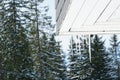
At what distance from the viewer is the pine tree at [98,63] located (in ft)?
148

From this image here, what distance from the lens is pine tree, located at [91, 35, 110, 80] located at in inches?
1781

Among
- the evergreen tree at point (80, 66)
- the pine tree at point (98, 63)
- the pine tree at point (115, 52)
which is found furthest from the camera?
the pine tree at point (115, 52)

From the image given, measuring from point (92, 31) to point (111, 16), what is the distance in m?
0.80

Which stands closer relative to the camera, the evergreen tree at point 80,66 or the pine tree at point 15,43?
the pine tree at point 15,43

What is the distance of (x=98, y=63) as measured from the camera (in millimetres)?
45438

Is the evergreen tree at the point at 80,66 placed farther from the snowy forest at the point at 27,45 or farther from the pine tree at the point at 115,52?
the pine tree at the point at 115,52

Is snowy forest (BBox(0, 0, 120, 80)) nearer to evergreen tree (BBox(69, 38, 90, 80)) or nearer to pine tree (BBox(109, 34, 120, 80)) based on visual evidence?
evergreen tree (BBox(69, 38, 90, 80))

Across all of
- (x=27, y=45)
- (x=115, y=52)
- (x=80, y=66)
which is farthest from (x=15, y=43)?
(x=115, y=52)

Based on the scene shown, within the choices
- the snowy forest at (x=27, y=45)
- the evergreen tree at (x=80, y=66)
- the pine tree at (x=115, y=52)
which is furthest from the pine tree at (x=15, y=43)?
the pine tree at (x=115, y=52)

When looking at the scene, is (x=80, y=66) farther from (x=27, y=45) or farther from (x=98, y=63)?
(x=27, y=45)

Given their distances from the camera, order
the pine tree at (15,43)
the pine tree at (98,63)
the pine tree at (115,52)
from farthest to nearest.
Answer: the pine tree at (115,52)
the pine tree at (98,63)
the pine tree at (15,43)

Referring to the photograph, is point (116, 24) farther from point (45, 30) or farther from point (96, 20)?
point (45, 30)

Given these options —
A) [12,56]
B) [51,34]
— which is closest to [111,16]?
[12,56]

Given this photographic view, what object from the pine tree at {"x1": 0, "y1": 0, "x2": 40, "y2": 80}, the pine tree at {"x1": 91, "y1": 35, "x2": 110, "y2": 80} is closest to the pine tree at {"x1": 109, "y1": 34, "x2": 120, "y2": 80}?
the pine tree at {"x1": 91, "y1": 35, "x2": 110, "y2": 80}
